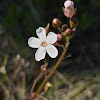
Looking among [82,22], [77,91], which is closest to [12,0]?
[82,22]

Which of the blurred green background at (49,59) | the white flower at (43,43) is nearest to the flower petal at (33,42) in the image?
the white flower at (43,43)

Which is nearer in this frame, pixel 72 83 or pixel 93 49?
pixel 72 83

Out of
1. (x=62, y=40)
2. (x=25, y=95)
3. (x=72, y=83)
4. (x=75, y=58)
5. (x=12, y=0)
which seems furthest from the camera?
(x=12, y=0)

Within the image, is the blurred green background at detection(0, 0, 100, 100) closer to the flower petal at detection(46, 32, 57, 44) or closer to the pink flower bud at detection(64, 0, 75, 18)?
the flower petal at detection(46, 32, 57, 44)

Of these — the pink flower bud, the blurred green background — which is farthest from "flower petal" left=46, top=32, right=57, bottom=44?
the blurred green background

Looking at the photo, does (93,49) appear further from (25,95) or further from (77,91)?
(25,95)

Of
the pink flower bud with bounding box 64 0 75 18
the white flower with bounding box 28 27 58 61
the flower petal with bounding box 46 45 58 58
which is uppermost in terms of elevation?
the pink flower bud with bounding box 64 0 75 18

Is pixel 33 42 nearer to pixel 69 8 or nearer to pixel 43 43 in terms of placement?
pixel 43 43
